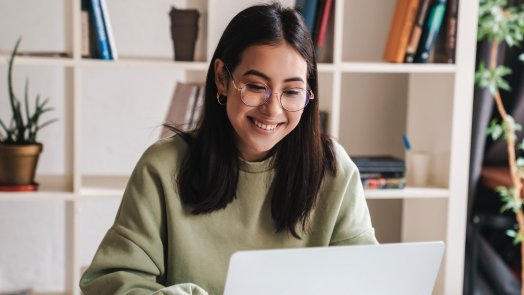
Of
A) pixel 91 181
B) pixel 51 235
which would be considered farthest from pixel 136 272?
pixel 51 235

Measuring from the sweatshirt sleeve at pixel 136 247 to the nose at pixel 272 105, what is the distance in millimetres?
256

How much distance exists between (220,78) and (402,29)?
123 cm

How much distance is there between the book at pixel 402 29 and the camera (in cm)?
267

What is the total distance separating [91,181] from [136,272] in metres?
1.27

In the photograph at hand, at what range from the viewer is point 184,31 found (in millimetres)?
2543

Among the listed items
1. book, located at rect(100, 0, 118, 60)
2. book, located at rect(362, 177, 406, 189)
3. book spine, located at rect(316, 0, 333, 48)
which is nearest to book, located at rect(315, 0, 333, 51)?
book spine, located at rect(316, 0, 333, 48)

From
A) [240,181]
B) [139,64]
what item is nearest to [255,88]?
[240,181]

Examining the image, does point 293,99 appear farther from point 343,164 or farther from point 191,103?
point 191,103

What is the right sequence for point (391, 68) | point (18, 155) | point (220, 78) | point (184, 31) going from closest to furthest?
point (220, 78) < point (18, 155) < point (184, 31) < point (391, 68)

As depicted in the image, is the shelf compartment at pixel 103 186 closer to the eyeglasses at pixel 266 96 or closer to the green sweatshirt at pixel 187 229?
the green sweatshirt at pixel 187 229

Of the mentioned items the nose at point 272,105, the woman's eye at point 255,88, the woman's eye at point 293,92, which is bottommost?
the nose at point 272,105

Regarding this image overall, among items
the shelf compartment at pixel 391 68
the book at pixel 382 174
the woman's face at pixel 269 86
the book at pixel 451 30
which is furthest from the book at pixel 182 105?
the woman's face at pixel 269 86

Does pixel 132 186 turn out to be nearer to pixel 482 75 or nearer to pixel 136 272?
pixel 136 272

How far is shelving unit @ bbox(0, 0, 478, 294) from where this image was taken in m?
2.51
